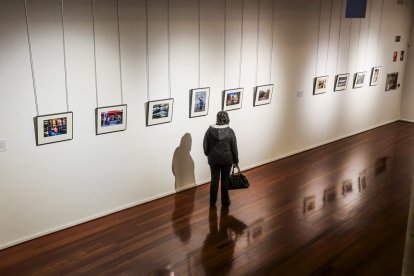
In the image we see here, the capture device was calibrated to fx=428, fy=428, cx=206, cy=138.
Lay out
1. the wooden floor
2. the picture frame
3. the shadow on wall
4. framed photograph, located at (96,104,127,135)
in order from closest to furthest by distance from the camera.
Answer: the wooden floor
framed photograph, located at (96,104,127,135)
the shadow on wall
the picture frame

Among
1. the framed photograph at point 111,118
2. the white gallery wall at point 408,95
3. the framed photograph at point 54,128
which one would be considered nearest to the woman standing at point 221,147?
the framed photograph at point 111,118

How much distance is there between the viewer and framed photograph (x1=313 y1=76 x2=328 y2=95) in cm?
1140

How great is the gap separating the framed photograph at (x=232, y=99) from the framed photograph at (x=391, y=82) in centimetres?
744

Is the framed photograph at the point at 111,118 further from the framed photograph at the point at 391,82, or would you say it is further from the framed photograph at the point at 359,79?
the framed photograph at the point at 391,82

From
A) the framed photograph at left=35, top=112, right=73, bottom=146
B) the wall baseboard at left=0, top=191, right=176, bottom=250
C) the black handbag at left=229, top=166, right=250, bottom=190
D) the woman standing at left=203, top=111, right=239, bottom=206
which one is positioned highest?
the framed photograph at left=35, top=112, right=73, bottom=146

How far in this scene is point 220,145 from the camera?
25.0ft

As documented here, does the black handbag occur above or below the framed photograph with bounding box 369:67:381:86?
below

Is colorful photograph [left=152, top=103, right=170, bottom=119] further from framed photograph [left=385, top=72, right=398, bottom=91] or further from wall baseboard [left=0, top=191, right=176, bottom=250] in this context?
framed photograph [left=385, top=72, right=398, bottom=91]

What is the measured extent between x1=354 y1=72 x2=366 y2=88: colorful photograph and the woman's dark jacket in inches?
267

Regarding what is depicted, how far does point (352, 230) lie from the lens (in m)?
7.14

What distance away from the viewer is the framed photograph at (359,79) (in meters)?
12.9

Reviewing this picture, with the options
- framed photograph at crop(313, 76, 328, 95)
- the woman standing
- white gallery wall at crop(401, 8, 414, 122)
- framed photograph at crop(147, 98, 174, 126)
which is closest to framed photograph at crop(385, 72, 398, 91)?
white gallery wall at crop(401, 8, 414, 122)

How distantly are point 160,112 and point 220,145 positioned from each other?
51.9 inches

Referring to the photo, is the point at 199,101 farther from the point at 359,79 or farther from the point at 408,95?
the point at 408,95
